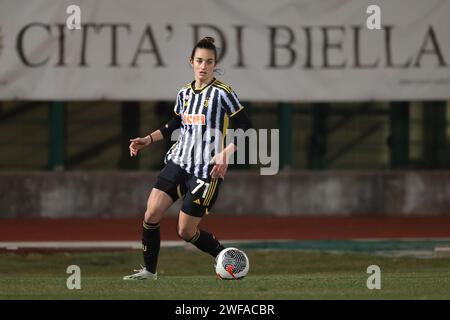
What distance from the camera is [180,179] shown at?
11.3 metres

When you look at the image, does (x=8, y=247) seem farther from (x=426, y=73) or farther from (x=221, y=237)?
(x=426, y=73)

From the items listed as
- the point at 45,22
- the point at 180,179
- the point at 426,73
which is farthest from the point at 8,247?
the point at 426,73

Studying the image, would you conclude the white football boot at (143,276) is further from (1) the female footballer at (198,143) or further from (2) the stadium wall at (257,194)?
(2) the stadium wall at (257,194)

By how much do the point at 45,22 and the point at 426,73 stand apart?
5479 millimetres

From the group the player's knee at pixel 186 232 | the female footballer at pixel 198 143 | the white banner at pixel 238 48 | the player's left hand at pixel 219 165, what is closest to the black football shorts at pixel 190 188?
the female footballer at pixel 198 143

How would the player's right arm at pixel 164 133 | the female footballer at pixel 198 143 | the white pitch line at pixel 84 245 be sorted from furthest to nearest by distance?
the white pitch line at pixel 84 245 → the player's right arm at pixel 164 133 → the female footballer at pixel 198 143

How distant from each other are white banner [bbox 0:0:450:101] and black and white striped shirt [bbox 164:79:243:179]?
833 centimetres

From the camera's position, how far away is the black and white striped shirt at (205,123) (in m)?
11.2

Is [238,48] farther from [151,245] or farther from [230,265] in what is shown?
[230,265]

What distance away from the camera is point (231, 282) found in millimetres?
11031

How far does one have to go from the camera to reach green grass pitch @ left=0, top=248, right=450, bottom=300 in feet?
33.0

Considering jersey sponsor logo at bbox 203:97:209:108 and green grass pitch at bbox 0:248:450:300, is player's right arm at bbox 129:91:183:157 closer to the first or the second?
jersey sponsor logo at bbox 203:97:209:108

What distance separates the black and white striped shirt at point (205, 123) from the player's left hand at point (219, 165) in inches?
9.1

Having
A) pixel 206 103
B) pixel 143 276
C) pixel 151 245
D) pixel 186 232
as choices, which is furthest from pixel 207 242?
pixel 206 103
